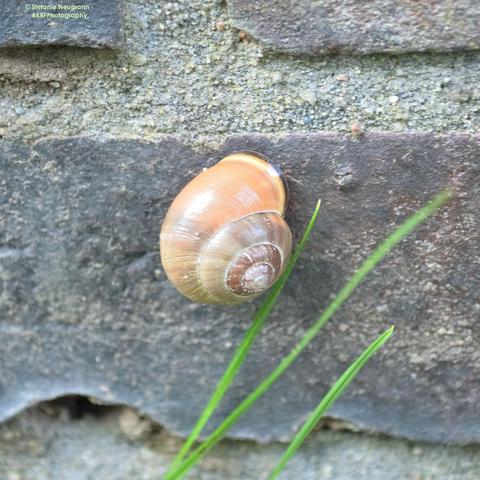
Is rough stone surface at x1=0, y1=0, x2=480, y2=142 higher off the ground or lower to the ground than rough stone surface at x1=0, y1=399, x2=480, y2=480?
higher

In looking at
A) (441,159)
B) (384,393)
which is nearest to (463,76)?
(441,159)

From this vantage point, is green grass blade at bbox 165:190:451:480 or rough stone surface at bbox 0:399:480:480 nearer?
green grass blade at bbox 165:190:451:480

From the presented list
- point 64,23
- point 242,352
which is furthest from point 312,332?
point 64,23

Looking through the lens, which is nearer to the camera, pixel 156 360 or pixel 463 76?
pixel 463 76

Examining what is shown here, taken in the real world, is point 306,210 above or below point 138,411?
above

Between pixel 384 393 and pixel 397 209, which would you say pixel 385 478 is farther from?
pixel 397 209

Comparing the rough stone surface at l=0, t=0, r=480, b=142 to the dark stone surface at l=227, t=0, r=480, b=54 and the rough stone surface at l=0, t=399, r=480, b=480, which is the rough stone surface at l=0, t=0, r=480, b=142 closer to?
the dark stone surface at l=227, t=0, r=480, b=54

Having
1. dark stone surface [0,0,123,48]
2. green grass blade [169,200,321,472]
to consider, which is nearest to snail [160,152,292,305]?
green grass blade [169,200,321,472]

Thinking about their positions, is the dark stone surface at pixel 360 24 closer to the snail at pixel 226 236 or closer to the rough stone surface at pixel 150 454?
the snail at pixel 226 236
